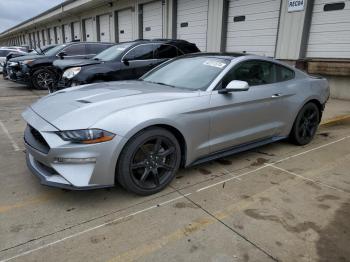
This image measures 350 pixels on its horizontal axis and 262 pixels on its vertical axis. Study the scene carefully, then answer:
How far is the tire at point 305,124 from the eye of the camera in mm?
4972

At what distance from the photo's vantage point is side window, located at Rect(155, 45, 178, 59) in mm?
8422

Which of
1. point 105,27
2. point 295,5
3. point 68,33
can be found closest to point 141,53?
point 295,5

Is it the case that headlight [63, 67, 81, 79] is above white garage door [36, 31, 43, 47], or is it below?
below

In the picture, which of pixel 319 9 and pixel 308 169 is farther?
pixel 319 9

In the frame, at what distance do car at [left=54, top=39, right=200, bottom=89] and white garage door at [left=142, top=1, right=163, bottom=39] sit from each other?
8.74 meters

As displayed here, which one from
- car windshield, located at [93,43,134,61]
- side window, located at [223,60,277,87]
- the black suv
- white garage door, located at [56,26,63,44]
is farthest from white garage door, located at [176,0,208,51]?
white garage door, located at [56,26,63,44]

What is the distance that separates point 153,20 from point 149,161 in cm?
1567

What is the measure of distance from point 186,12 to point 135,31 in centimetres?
494

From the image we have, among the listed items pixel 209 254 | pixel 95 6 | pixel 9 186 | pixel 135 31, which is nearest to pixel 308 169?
pixel 209 254

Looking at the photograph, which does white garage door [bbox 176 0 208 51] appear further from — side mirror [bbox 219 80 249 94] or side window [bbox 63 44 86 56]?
Answer: side mirror [bbox 219 80 249 94]

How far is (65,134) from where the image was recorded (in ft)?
9.51

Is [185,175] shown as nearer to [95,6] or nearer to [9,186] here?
[9,186]

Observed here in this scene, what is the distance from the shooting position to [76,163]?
2.88 m

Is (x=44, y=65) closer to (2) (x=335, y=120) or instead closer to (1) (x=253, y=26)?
(1) (x=253, y=26)
